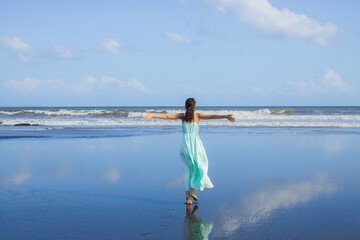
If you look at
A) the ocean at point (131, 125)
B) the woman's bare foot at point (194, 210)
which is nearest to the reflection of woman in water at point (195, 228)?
the woman's bare foot at point (194, 210)

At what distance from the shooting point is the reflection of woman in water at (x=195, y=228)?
15.1 feet

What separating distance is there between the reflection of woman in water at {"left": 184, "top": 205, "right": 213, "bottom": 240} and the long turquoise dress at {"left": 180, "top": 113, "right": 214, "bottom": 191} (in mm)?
722

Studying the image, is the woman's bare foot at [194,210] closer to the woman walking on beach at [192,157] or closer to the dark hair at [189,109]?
the woman walking on beach at [192,157]

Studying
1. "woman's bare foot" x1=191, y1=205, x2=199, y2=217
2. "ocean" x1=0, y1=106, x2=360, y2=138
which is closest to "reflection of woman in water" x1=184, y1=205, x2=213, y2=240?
"woman's bare foot" x1=191, y1=205, x2=199, y2=217

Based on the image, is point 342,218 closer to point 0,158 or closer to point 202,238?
point 202,238

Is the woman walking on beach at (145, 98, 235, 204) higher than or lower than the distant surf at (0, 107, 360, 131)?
higher

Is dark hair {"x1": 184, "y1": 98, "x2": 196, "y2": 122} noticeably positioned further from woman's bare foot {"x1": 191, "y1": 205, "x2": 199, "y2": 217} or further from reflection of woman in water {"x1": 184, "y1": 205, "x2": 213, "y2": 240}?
reflection of woman in water {"x1": 184, "y1": 205, "x2": 213, "y2": 240}

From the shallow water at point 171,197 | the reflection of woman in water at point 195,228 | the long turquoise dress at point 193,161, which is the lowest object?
the reflection of woman in water at point 195,228

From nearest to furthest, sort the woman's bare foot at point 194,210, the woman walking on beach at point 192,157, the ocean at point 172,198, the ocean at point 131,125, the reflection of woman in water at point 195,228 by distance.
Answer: the reflection of woman in water at point 195,228 → the ocean at point 172,198 → the woman's bare foot at point 194,210 → the woman walking on beach at point 192,157 → the ocean at point 131,125

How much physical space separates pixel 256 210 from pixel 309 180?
2.62 meters

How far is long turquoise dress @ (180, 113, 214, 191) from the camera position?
6.23 metres

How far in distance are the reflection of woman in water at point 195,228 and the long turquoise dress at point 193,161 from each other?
2.37ft

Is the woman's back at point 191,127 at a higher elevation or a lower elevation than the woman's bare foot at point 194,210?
higher

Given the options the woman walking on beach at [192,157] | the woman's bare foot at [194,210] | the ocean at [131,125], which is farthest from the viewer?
the ocean at [131,125]
